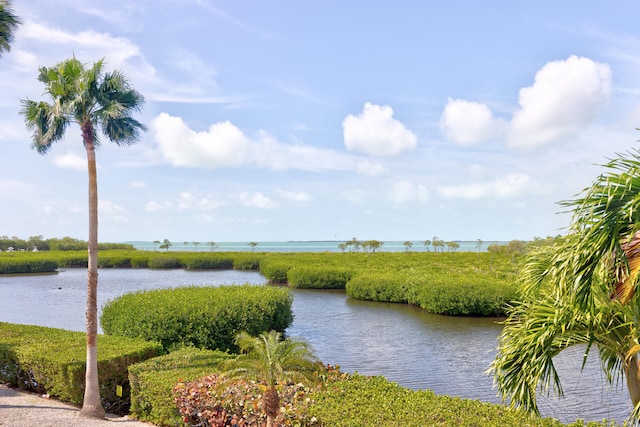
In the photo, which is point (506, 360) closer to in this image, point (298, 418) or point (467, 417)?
point (467, 417)

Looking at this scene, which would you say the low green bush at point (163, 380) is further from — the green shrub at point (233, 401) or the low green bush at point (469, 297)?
the low green bush at point (469, 297)

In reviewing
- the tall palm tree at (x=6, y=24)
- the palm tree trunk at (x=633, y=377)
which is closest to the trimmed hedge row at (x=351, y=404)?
the palm tree trunk at (x=633, y=377)

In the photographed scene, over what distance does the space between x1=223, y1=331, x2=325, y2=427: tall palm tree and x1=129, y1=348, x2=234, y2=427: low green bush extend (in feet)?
6.80

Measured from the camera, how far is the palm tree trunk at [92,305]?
12.3m

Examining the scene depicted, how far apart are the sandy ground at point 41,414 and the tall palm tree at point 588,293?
869 centimetres

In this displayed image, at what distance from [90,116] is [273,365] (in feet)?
27.2

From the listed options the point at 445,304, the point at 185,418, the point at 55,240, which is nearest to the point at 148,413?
the point at 185,418

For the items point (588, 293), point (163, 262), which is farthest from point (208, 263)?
point (588, 293)

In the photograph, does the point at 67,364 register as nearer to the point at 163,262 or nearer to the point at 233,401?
the point at 233,401

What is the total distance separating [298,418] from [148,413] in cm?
511

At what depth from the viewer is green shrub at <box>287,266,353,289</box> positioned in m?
46.5

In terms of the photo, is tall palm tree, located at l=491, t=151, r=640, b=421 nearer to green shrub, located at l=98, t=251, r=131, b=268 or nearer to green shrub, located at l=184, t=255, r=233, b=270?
green shrub, located at l=184, t=255, r=233, b=270

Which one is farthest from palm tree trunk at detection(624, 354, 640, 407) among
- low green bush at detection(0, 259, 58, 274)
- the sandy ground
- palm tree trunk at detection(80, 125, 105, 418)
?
low green bush at detection(0, 259, 58, 274)

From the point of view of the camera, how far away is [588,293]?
6473 mm
